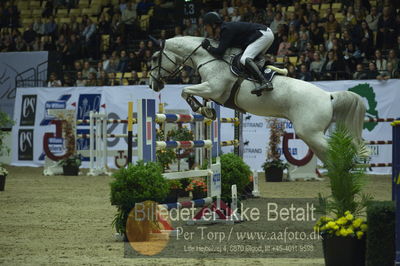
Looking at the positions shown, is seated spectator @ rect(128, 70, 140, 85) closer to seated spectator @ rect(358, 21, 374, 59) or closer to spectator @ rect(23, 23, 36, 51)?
spectator @ rect(23, 23, 36, 51)

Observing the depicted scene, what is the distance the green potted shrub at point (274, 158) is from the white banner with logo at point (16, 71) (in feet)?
27.0

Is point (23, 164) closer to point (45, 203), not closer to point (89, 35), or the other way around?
point (89, 35)

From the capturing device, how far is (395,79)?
14750 millimetres

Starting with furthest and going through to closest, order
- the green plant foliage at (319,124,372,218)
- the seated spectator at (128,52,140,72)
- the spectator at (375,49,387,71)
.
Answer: the seated spectator at (128,52,140,72) < the spectator at (375,49,387,71) < the green plant foliage at (319,124,372,218)

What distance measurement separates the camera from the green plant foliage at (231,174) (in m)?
8.75

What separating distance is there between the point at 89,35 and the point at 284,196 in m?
12.4

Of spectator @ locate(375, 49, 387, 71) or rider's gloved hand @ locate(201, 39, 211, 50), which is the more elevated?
spectator @ locate(375, 49, 387, 71)

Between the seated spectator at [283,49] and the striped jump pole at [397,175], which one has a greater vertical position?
the seated spectator at [283,49]

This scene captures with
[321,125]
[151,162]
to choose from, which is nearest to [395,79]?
[321,125]

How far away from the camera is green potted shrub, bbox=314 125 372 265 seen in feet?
17.4

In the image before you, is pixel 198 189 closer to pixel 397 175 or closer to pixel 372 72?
pixel 397 175

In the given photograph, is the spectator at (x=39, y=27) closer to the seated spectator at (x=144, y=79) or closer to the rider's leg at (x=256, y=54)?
the seated spectator at (x=144, y=79)

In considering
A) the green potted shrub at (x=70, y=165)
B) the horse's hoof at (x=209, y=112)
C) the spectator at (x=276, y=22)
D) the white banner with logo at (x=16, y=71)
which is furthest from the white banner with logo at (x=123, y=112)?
the horse's hoof at (x=209, y=112)

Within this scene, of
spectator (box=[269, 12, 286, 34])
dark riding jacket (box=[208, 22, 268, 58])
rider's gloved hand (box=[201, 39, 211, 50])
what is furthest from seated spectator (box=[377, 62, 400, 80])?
rider's gloved hand (box=[201, 39, 211, 50])
